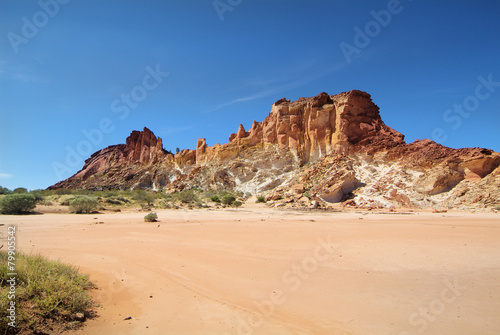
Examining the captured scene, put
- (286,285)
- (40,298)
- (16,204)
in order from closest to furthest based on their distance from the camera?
1. (40,298)
2. (286,285)
3. (16,204)

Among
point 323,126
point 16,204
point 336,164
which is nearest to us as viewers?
point 16,204

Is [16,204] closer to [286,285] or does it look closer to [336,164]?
[286,285]

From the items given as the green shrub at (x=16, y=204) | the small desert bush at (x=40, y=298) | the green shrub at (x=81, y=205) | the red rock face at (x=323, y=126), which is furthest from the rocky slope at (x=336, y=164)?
the small desert bush at (x=40, y=298)

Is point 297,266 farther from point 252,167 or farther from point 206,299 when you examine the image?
point 252,167

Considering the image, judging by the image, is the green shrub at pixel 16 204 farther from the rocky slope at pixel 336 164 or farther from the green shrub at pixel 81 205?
the rocky slope at pixel 336 164

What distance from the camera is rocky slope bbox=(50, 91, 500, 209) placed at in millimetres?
26219

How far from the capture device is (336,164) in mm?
33969

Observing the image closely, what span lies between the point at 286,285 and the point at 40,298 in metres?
3.60

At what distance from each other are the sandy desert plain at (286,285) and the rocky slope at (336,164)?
2001cm

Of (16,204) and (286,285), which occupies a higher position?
(16,204)

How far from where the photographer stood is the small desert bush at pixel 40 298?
2.77m

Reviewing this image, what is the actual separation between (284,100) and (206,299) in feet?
154

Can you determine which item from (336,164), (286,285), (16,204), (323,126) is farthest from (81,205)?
(323,126)

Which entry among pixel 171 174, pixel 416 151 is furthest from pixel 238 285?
pixel 171 174
